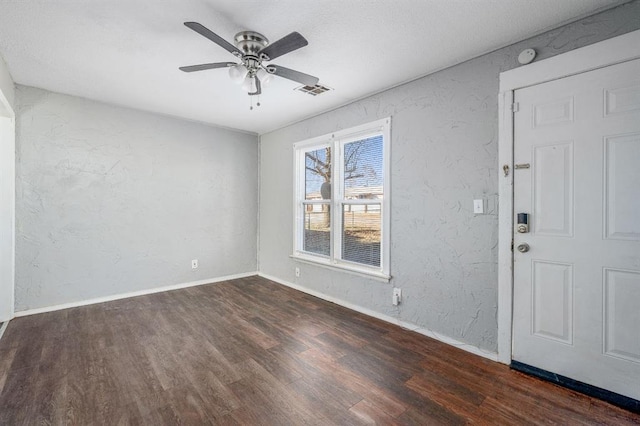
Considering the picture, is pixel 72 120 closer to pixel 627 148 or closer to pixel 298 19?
pixel 298 19

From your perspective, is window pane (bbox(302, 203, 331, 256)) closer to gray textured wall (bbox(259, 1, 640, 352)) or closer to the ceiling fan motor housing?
gray textured wall (bbox(259, 1, 640, 352))

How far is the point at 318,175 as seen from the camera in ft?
13.1

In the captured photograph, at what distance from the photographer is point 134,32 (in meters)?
2.06

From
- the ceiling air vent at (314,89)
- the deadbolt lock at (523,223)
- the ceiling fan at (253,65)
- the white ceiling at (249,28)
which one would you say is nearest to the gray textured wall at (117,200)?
the white ceiling at (249,28)

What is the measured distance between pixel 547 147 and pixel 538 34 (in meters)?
0.83

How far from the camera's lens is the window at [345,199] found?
316 centimetres

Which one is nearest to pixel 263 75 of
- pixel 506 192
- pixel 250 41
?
pixel 250 41

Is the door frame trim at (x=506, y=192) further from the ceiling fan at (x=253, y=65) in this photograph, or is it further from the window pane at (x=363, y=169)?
the ceiling fan at (x=253, y=65)

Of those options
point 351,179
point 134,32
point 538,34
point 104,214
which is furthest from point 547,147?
point 104,214

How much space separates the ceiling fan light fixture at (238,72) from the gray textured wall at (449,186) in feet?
5.22

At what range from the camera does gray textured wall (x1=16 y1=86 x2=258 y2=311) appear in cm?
311

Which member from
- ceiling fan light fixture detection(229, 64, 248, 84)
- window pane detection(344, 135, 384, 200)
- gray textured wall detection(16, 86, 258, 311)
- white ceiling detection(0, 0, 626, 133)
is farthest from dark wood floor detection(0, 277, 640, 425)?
white ceiling detection(0, 0, 626, 133)

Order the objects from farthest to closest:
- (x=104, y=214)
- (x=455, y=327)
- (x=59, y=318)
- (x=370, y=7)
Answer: (x=104, y=214)
(x=59, y=318)
(x=455, y=327)
(x=370, y=7)

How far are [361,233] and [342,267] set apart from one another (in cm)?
49
